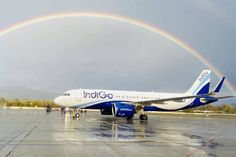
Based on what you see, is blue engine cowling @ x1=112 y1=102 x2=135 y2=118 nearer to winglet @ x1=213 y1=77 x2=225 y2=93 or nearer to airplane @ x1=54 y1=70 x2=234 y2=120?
airplane @ x1=54 y1=70 x2=234 y2=120

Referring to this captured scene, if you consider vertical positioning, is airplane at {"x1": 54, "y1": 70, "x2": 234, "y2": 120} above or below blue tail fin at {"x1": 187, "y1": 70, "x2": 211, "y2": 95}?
below

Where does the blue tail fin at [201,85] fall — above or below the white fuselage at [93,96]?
above

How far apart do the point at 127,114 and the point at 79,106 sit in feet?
24.6

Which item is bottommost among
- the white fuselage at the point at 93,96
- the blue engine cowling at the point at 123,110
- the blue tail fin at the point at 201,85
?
the blue engine cowling at the point at 123,110

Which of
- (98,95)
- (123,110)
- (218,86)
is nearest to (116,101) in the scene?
(98,95)

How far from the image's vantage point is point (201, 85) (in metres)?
54.0

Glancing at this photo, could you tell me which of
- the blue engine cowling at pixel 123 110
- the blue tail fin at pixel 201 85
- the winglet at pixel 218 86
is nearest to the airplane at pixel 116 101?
the blue engine cowling at pixel 123 110

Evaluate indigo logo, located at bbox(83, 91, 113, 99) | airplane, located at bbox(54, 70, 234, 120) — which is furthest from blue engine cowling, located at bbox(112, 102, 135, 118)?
indigo logo, located at bbox(83, 91, 113, 99)

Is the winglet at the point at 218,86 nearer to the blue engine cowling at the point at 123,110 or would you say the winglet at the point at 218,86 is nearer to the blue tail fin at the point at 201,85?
the blue tail fin at the point at 201,85

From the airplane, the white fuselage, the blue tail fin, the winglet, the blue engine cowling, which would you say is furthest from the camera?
the blue tail fin

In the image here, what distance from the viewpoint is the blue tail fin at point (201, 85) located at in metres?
53.7

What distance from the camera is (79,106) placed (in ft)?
141

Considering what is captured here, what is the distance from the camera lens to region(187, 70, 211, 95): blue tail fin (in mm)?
53656

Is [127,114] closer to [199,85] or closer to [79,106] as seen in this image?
[79,106]
